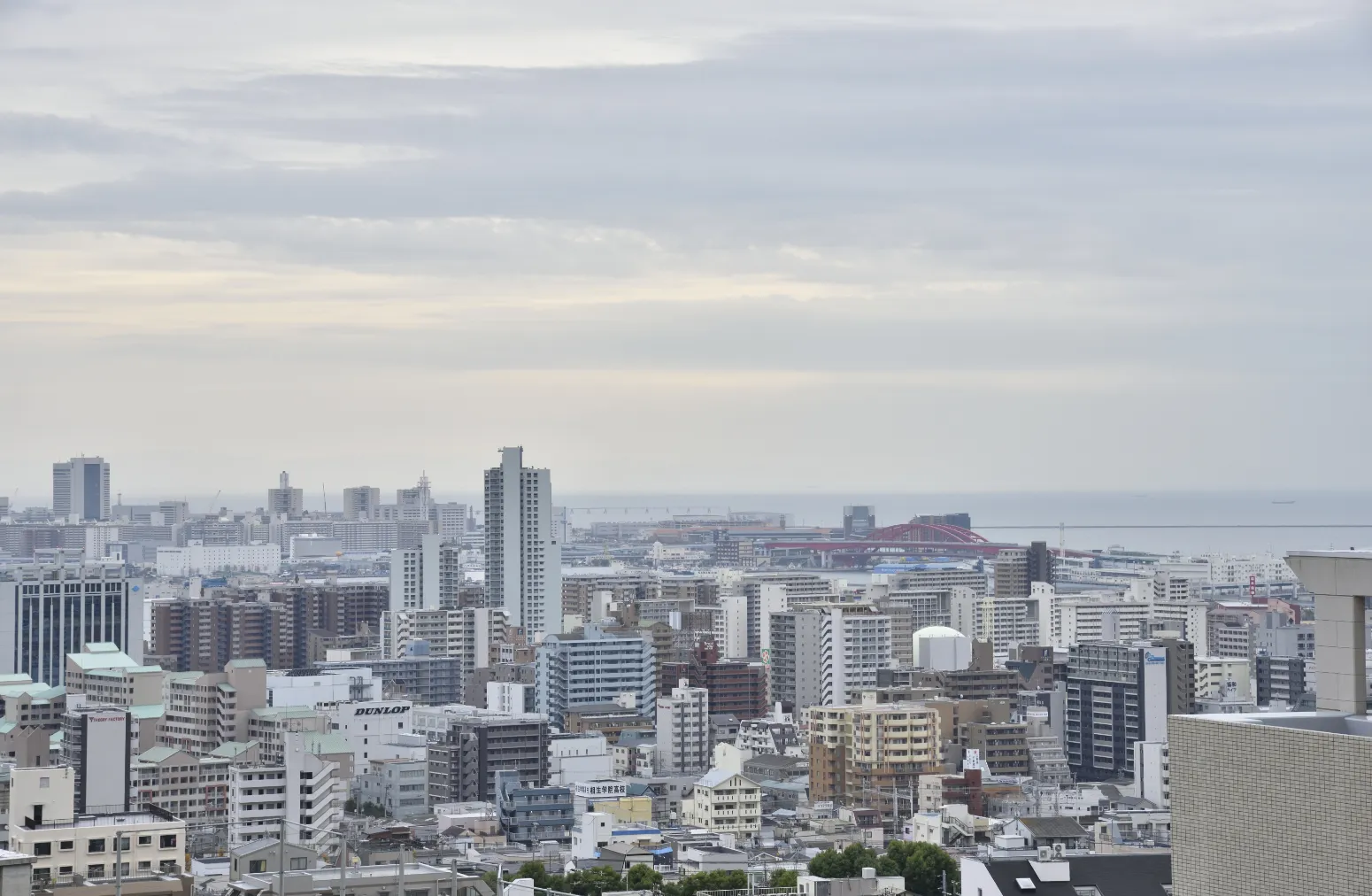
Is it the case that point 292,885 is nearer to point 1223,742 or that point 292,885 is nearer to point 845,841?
point 1223,742

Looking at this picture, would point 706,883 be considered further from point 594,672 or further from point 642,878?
point 594,672

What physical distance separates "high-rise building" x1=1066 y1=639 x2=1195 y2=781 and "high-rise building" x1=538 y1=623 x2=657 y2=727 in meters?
5.02

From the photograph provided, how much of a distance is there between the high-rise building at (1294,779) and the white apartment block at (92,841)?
6.73 meters

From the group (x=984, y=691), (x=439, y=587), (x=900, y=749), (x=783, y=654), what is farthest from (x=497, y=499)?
(x=900, y=749)

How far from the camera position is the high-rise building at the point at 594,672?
2389 cm

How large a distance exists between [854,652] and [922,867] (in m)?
12.2

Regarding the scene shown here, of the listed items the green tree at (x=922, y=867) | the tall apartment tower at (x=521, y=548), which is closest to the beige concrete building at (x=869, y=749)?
the green tree at (x=922, y=867)

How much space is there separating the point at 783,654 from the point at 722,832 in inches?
451

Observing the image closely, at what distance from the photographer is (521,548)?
35.2 m

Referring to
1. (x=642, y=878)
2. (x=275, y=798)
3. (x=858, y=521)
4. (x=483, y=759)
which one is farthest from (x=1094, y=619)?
(x=858, y=521)

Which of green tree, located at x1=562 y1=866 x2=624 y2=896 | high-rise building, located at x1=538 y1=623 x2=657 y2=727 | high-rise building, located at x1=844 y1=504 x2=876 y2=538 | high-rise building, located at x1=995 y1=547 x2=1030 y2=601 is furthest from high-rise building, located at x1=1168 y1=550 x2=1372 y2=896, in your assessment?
high-rise building, located at x1=844 y1=504 x2=876 y2=538

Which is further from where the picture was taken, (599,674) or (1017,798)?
(599,674)

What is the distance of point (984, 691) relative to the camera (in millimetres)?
21844

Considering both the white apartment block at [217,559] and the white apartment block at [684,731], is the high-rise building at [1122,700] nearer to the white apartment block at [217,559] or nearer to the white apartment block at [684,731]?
the white apartment block at [684,731]
